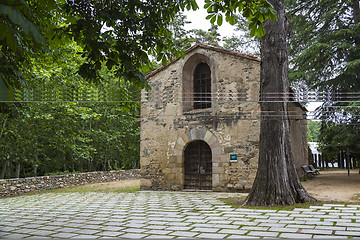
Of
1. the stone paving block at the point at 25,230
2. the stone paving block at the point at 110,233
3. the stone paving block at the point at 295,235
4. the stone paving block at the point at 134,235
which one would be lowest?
the stone paving block at the point at 25,230

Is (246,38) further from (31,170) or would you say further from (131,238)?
(131,238)

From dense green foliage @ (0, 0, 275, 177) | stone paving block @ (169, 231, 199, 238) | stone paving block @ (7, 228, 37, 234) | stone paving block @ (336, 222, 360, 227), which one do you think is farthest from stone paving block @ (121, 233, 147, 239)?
stone paving block @ (336, 222, 360, 227)

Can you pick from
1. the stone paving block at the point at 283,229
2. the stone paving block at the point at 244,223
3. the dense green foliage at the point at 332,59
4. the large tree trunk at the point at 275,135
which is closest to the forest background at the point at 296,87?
the dense green foliage at the point at 332,59

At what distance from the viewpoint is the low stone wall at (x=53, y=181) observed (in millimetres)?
13578

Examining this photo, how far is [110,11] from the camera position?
5.25 meters

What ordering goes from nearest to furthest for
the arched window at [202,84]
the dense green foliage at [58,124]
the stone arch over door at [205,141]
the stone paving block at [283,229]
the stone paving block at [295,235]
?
the stone paving block at [295,235] < the stone paving block at [283,229] < the stone arch over door at [205,141] < the arched window at [202,84] < the dense green foliage at [58,124]

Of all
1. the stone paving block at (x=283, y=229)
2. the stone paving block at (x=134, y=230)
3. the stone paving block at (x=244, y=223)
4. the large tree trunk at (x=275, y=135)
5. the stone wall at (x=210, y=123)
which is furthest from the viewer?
the stone wall at (x=210, y=123)

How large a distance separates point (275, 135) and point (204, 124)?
4254 mm

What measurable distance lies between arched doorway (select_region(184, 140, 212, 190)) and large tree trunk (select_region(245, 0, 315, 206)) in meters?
4.07

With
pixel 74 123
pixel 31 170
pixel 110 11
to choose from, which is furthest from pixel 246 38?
pixel 110 11

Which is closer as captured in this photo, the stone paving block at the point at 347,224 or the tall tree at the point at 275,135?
the stone paving block at the point at 347,224

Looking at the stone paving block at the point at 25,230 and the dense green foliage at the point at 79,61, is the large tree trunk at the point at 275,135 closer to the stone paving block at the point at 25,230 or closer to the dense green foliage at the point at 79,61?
the dense green foliage at the point at 79,61

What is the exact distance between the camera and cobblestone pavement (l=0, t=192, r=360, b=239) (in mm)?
4824

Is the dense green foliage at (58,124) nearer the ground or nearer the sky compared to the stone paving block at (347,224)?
nearer the sky
